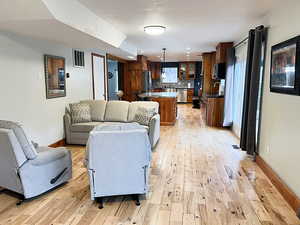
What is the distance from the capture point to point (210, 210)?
250 cm

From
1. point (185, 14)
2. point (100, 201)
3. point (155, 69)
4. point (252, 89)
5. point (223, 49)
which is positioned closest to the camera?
point (100, 201)

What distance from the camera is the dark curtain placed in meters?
3.67

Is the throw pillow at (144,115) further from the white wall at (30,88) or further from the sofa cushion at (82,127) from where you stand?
the white wall at (30,88)

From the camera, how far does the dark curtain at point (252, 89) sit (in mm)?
3675

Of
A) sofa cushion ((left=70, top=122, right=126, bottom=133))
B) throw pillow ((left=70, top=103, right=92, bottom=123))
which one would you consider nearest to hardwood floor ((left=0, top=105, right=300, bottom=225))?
sofa cushion ((left=70, top=122, right=126, bottom=133))

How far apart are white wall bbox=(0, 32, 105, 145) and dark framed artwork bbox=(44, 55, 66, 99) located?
0.32 feet

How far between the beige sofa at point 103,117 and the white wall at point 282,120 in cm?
206

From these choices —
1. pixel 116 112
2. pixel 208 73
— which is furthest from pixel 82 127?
pixel 208 73

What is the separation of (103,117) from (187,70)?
30.9 feet

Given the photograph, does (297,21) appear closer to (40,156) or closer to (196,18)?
(196,18)

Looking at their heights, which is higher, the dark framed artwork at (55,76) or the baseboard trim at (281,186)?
the dark framed artwork at (55,76)

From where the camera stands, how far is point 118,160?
2.43m

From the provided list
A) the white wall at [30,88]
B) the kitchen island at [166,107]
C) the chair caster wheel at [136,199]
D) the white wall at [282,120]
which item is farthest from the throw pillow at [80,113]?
the white wall at [282,120]

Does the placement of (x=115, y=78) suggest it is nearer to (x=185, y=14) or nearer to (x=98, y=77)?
(x=98, y=77)
